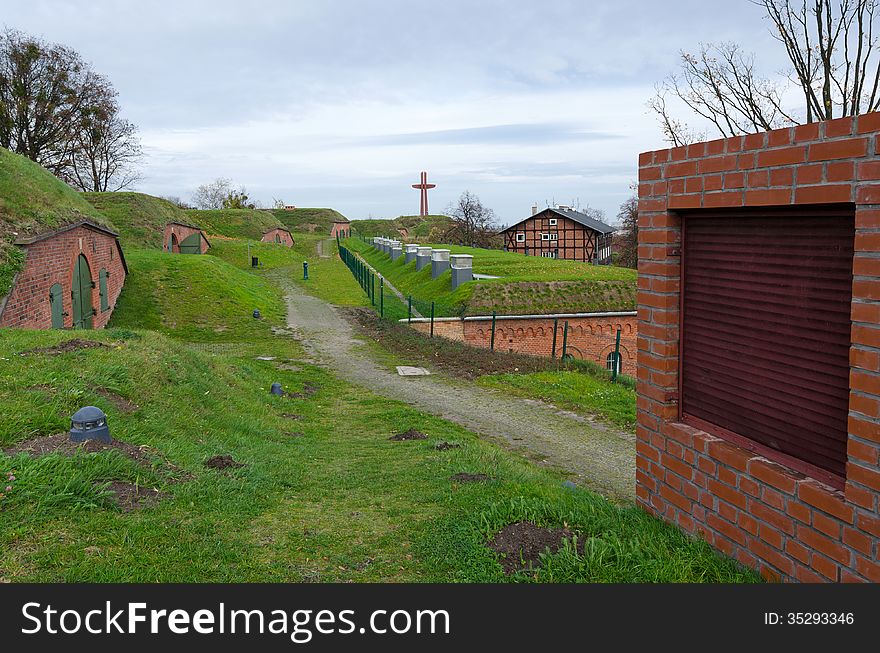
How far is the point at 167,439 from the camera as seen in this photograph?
7270mm

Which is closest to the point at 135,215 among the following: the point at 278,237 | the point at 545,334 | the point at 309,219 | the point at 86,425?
the point at 545,334

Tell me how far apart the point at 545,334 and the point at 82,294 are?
14136 millimetres

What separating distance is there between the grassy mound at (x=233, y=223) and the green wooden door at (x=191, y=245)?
15.2 m

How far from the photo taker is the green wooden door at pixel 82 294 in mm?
18328

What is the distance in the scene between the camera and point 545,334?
24.0m

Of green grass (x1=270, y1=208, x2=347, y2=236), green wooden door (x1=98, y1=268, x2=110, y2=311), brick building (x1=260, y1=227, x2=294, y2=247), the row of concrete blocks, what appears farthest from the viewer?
green grass (x1=270, y1=208, x2=347, y2=236)

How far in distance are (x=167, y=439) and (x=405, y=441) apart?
310cm

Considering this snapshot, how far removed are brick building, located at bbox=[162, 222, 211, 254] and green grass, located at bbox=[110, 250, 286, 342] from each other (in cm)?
954

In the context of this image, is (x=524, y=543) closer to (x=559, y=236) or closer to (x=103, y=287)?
(x=103, y=287)

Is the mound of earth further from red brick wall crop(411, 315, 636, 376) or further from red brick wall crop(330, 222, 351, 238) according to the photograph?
red brick wall crop(330, 222, 351, 238)

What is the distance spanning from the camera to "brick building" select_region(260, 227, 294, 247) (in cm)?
5953

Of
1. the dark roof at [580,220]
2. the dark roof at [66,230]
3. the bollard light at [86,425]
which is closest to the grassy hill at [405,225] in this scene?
the dark roof at [580,220]

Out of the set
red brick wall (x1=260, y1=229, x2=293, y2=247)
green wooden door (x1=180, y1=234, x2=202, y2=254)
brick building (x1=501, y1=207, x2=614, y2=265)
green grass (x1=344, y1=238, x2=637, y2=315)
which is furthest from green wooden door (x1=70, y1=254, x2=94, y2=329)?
brick building (x1=501, y1=207, x2=614, y2=265)
